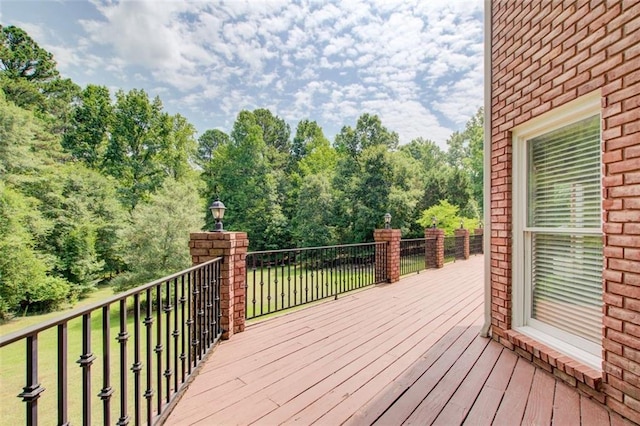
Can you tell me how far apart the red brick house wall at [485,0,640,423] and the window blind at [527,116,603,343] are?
0.87ft

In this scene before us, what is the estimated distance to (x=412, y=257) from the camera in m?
7.52

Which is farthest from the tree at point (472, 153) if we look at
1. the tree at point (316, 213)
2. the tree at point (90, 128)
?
the tree at point (90, 128)

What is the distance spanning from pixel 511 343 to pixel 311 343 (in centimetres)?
185

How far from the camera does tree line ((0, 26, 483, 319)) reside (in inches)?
480

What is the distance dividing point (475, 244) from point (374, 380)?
440 inches

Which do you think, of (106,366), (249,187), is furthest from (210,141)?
(106,366)

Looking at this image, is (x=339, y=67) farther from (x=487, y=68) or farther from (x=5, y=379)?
(x=5, y=379)

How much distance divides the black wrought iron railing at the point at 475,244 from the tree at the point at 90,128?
22304 mm

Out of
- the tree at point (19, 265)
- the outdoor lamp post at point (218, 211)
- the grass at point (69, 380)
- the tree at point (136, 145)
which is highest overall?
the tree at point (136, 145)

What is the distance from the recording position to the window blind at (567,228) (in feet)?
6.77

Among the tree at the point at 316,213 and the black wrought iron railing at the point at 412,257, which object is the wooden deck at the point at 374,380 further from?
the tree at the point at 316,213

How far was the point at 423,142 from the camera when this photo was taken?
30703 millimetres

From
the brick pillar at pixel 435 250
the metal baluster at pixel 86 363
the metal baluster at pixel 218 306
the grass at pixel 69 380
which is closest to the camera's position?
the metal baluster at pixel 86 363

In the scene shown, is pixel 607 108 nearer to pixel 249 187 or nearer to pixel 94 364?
pixel 94 364
